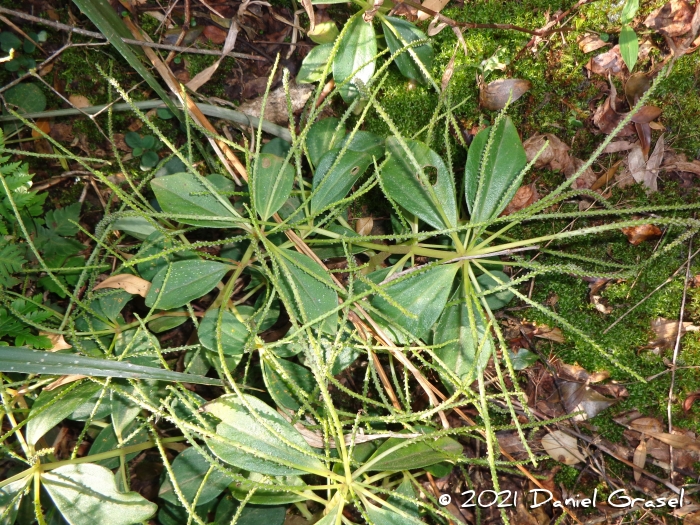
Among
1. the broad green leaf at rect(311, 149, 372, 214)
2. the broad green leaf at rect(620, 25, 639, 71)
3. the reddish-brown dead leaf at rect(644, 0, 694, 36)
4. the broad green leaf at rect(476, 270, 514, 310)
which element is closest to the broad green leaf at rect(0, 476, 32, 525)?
the broad green leaf at rect(311, 149, 372, 214)

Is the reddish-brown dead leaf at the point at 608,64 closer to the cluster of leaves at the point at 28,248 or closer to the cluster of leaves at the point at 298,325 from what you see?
the cluster of leaves at the point at 298,325

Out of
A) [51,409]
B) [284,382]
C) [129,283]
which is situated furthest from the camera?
[129,283]

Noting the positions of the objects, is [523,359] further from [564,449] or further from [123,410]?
[123,410]

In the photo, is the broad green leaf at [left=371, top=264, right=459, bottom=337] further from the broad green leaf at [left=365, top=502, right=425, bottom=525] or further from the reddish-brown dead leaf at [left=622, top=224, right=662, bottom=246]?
the reddish-brown dead leaf at [left=622, top=224, right=662, bottom=246]

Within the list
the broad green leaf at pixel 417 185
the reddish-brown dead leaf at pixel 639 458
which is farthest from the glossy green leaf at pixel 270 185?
the reddish-brown dead leaf at pixel 639 458

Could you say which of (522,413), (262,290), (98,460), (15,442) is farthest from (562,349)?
(15,442)

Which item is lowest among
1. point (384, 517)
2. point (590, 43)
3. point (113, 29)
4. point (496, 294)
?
point (384, 517)

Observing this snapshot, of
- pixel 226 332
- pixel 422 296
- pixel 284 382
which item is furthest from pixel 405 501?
pixel 226 332

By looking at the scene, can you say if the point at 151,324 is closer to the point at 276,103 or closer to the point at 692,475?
the point at 276,103
